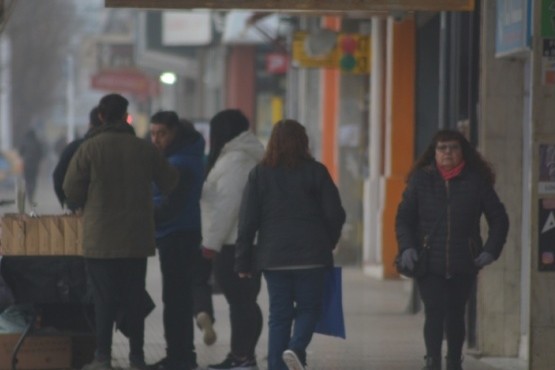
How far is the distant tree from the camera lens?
8500 cm

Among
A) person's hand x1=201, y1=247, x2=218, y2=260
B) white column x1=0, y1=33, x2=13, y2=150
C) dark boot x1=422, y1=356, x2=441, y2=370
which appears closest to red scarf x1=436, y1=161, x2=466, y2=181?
dark boot x1=422, y1=356, x2=441, y2=370

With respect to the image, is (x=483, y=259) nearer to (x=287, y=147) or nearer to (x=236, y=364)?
(x=287, y=147)

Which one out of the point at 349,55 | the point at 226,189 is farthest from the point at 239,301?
the point at 349,55

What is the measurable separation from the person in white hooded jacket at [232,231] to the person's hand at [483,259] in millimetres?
1704

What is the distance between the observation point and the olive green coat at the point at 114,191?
38.6ft

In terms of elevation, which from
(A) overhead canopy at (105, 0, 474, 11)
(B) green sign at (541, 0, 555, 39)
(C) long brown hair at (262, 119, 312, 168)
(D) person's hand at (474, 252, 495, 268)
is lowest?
(D) person's hand at (474, 252, 495, 268)

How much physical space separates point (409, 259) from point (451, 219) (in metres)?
0.36

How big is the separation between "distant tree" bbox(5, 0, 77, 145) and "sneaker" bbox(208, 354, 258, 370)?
216ft

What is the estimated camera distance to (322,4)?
12898 mm

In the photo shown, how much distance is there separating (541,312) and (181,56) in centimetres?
4071

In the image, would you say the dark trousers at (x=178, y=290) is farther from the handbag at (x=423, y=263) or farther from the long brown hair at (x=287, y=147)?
the handbag at (x=423, y=263)

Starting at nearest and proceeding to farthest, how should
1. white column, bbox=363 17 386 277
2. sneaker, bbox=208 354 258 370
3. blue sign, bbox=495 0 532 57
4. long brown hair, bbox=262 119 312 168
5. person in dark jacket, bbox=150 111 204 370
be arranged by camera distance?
long brown hair, bbox=262 119 312 168 < person in dark jacket, bbox=150 111 204 370 < sneaker, bbox=208 354 258 370 < blue sign, bbox=495 0 532 57 < white column, bbox=363 17 386 277

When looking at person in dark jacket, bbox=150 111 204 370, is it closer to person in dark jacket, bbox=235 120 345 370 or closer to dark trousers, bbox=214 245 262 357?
dark trousers, bbox=214 245 262 357

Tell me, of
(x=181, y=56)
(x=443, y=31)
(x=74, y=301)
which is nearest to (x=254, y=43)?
(x=181, y=56)
